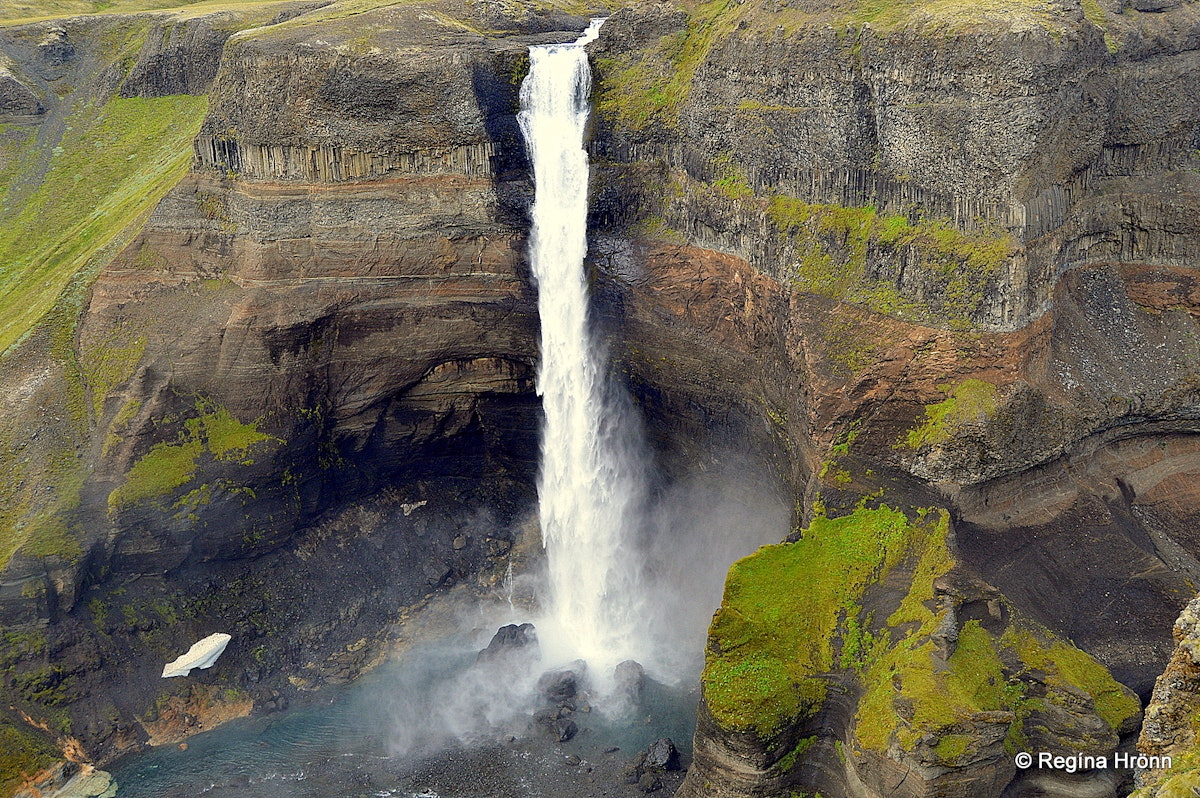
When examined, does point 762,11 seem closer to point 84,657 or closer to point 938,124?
point 938,124

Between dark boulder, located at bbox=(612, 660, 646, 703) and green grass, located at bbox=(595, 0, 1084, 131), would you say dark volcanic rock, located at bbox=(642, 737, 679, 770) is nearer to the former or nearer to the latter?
dark boulder, located at bbox=(612, 660, 646, 703)

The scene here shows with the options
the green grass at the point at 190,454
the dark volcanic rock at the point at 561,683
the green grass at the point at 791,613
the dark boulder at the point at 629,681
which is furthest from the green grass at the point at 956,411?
the green grass at the point at 190,454

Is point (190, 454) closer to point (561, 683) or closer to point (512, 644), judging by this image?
point (512, 644)

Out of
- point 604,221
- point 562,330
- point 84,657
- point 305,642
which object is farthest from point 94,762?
point 604,221

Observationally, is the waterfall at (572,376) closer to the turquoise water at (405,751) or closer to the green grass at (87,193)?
the turquoise water at (405,751)

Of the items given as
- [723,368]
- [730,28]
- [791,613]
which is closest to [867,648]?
[791,613]
